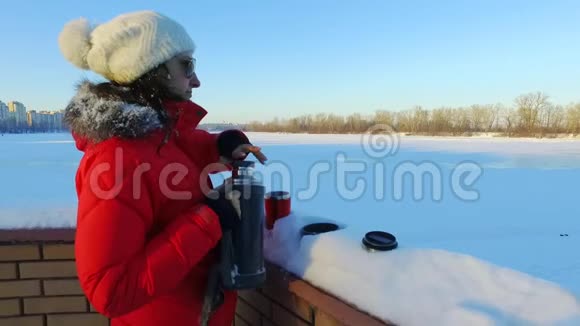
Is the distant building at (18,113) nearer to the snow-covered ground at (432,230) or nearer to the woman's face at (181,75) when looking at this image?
the snow-covered ground at (432,230)

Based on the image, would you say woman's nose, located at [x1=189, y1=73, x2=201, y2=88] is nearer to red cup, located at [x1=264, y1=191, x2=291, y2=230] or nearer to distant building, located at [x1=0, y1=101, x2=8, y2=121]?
red cup, located at [x1=264, y1=191, x2=291, y2=230]

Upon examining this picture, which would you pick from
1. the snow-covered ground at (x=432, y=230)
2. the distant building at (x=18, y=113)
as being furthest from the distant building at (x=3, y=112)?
the snow-covered ground at (x=432, y=230)

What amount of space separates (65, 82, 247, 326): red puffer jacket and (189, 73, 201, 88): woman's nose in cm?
8

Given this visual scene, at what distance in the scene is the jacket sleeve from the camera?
85 centimetres

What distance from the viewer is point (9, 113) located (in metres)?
79.9

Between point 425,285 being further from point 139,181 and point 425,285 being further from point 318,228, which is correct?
point 139,181

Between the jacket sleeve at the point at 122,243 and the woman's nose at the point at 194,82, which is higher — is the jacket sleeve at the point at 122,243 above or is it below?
below

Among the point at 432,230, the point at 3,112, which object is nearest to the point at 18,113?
the point at 3,112

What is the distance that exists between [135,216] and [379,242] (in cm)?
80

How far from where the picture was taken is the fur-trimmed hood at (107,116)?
3.11 feet

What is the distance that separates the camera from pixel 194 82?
47.8 inches

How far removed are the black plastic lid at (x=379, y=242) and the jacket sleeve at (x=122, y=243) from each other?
596mm

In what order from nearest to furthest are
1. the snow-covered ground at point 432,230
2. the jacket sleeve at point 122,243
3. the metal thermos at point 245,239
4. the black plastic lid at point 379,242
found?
the jacket sleeve at point 122,243 < the snow-covered ground at point 432,230 < the metal thermos at point 245,239 < the black plastic lid at point 379,242

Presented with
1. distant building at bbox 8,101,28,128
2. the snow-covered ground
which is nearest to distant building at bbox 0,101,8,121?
distant building at bbox 8,101,28,128
